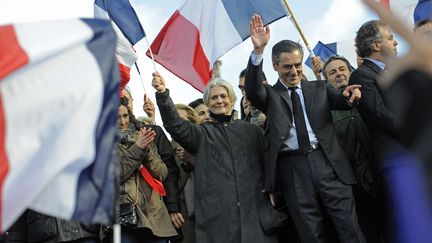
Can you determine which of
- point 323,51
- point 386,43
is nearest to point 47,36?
point 386,43

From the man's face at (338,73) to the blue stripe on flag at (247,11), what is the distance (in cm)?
81

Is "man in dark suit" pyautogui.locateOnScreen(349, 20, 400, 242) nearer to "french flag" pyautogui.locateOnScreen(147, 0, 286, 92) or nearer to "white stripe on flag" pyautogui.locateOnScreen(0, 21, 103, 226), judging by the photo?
"french flag" pyautogui.locateOnScreen(147, 0, 286, 92)

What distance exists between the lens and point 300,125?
6.36 meters

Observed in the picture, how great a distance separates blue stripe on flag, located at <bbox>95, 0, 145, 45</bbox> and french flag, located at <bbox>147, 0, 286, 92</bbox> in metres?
0.32

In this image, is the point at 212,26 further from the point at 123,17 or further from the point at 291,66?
the point at 291,66

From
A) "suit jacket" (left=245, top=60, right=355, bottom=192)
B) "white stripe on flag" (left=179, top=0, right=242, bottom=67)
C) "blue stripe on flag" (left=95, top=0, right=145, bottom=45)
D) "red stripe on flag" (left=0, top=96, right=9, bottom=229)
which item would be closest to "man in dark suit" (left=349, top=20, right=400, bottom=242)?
"suit jacket" (left=245, top=60, right=355, bottom=192)

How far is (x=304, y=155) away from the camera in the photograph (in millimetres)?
6297

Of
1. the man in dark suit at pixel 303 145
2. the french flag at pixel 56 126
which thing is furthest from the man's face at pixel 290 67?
the french flag at pixel 56 126

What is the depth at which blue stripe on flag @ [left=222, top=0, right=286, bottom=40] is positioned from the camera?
809 centimetres

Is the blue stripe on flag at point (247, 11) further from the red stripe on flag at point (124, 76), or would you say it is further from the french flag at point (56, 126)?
the french flag at point (56, 126)

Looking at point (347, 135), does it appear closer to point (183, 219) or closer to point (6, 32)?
point (183, 219)

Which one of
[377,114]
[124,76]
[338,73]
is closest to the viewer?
[377,114]

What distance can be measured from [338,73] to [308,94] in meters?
1.28

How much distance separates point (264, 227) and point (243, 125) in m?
0.97
